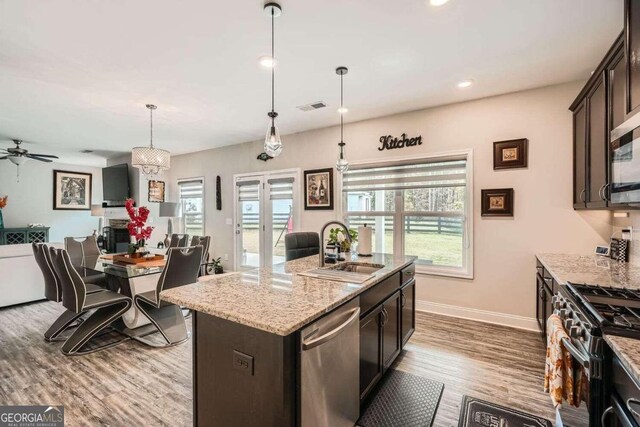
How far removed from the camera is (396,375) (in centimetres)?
244

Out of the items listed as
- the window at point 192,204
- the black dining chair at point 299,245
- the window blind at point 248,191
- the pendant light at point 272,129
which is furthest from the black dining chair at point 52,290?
the window at point 192,204

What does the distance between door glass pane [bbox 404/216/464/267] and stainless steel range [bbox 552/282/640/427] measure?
2.17 meters

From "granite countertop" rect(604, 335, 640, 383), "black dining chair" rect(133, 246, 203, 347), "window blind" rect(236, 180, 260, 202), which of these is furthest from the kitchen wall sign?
"granite countertop" rect(604, 335, 640, 383)

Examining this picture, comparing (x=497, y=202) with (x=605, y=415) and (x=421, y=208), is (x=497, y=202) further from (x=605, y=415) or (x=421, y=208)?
(x=605, y=415)

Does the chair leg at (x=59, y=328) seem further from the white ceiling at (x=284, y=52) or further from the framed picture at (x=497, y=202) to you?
the framed picture at (x=497, y=202)

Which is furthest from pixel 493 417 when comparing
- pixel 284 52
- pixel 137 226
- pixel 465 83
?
pixel 137 226

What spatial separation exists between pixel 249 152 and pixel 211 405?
16.3ft

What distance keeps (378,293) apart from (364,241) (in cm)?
96

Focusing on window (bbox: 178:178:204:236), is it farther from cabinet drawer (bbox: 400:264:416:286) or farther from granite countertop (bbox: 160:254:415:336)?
cabinet drawer (bbox: 400:264:416:286)

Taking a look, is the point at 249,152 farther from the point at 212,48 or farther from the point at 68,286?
the point at 68,286

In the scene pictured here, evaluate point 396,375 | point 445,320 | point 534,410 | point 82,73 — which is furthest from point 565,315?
point 82,73

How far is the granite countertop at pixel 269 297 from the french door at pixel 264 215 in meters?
3.20

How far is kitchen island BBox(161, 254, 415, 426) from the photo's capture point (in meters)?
1.23

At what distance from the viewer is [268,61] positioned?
2.74m
